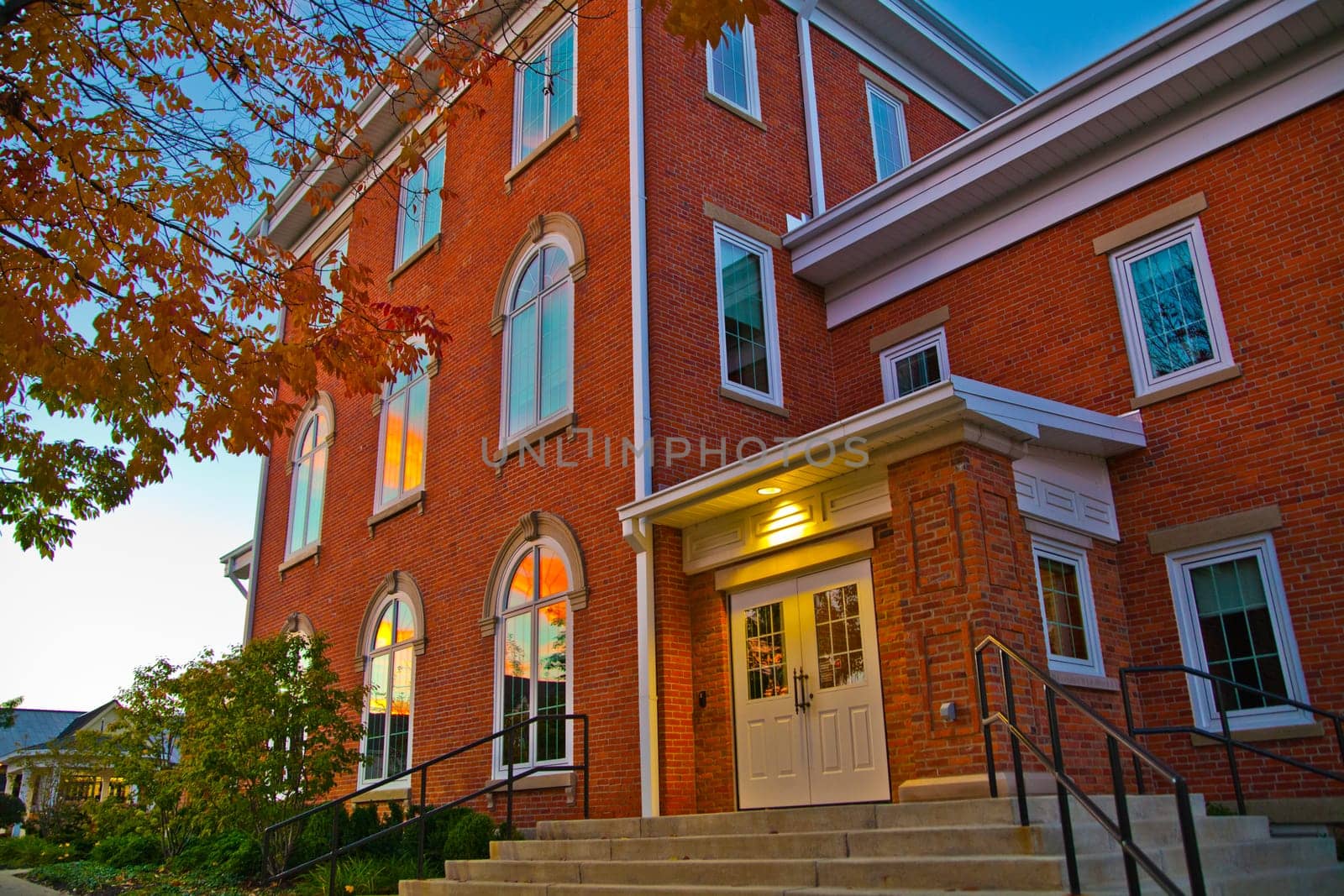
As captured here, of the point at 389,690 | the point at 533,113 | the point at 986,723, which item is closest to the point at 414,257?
the point at 533,113

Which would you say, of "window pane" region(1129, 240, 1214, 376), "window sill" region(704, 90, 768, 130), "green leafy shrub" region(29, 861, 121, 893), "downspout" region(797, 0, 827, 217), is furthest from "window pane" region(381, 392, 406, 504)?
"window pane" region(1129, 240, 1214, 376)

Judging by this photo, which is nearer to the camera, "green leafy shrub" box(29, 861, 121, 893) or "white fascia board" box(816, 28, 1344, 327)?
"white fascia board" box(816, 28, 1344, 327)

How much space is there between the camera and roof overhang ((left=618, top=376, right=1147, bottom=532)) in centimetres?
797

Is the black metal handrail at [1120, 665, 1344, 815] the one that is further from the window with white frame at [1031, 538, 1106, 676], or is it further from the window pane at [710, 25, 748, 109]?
the window pane at [710, 25, 748, 109]

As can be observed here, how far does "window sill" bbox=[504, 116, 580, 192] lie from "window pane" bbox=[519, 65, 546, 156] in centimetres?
21

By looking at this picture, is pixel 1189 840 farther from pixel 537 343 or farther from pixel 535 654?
pixel 537 343

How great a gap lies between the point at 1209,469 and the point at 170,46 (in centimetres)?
894

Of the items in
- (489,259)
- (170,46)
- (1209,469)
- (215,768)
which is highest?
(489,259)

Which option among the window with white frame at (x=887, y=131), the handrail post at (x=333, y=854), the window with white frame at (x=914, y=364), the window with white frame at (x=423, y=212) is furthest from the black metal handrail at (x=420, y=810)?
the window with white frame at (x=887, y=131)

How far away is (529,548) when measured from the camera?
12.3 m

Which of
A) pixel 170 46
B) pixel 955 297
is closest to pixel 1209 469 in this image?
pixel 955 297

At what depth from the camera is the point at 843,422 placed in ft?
27.6

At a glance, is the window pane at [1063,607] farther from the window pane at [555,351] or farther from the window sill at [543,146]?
the window sill at [543,146]

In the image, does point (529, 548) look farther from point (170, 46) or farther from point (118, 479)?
point (170, 46)
